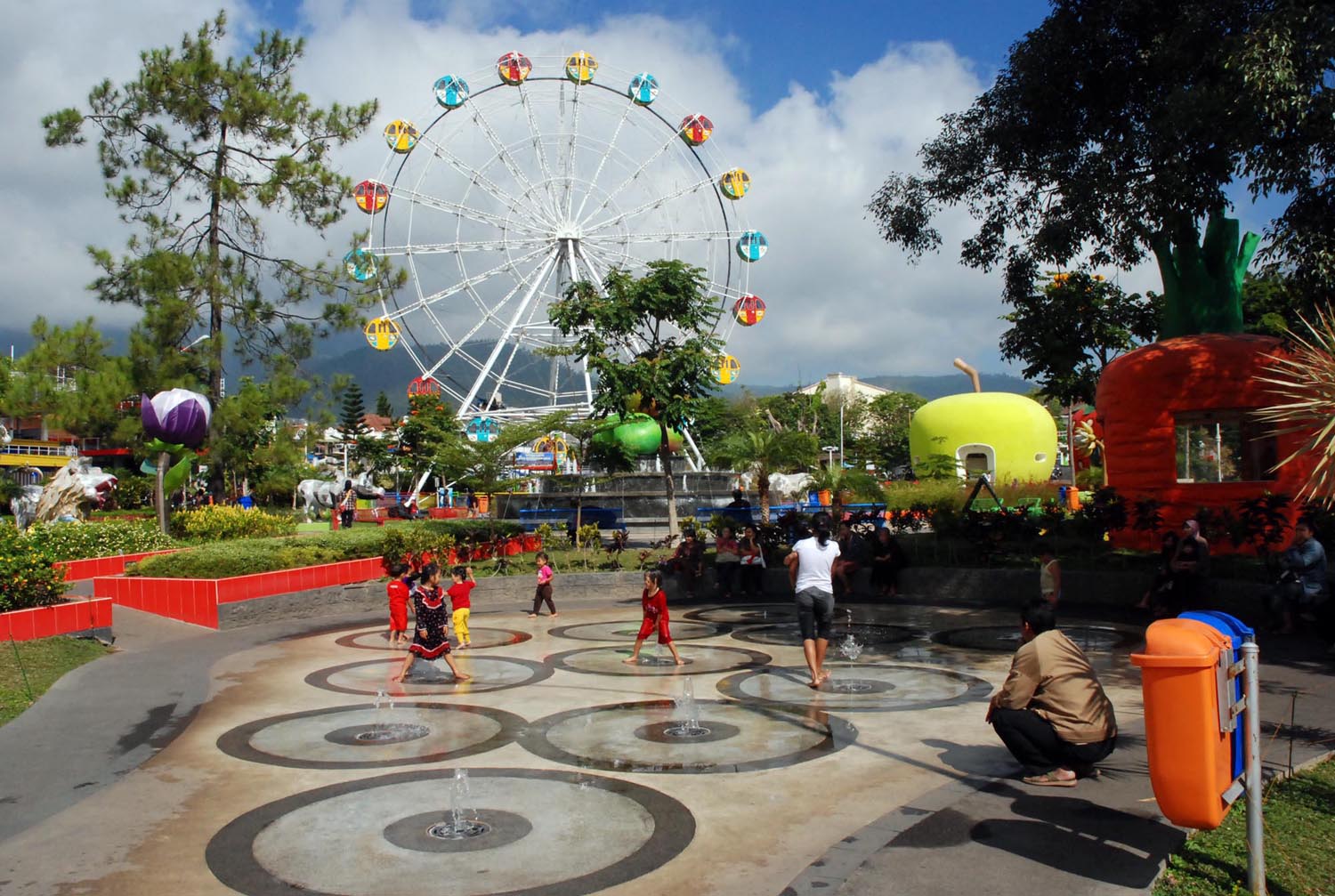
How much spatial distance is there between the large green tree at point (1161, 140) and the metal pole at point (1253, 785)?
307 inches

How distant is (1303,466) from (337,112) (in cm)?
2128

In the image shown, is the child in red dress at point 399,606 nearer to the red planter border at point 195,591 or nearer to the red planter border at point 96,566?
the red planter border at point 195,591

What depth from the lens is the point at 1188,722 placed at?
4391mm

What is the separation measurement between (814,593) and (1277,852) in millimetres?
5059

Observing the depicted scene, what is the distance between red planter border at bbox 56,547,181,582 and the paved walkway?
6963 mm

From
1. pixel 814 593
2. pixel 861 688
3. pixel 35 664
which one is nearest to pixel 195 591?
pixel 35 664

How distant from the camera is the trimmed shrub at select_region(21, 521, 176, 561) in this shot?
57.3 feet

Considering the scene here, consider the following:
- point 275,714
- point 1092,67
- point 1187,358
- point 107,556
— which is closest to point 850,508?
point 1187,358

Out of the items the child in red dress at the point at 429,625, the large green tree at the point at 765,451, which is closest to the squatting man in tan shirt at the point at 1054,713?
the child in red dress at the point at 429,625

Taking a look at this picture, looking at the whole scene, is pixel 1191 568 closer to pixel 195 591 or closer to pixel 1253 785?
pixel 1253 785

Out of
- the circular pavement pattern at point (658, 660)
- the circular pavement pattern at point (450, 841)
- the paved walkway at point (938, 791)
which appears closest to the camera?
the paved walkway at point (938, 791)

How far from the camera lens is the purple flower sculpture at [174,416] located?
66.6 ft

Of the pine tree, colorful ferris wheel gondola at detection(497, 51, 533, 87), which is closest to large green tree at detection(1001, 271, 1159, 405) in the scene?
colorful ferris wheel gondola at detection(497, 51, 533, 87)

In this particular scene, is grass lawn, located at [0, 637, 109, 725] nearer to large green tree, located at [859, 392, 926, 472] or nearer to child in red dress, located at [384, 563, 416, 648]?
child in red dress, located at [384, 563, 416, 648]
